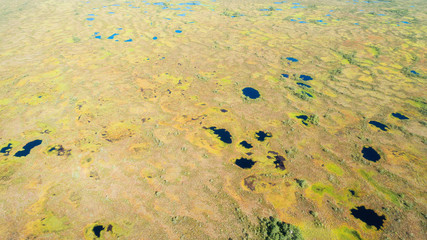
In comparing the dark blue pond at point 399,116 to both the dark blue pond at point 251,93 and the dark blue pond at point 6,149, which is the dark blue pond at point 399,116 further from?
the dark blue pond at point 6,149

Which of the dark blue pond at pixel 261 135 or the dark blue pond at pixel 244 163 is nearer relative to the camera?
the dark blue pond at pixel 244 163

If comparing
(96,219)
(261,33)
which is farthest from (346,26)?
(96,219)

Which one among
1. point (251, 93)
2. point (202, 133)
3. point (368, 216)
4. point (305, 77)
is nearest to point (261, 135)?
point (202, 133)

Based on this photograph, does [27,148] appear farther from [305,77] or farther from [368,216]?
[305,77]

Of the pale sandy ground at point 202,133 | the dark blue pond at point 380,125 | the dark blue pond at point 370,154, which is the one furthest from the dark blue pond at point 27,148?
the dark blue pond at point 380,125

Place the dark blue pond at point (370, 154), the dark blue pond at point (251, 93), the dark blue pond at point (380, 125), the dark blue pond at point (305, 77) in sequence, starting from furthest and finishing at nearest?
the dark blue pond at point (305, 77)
the dark blue pond at point (251, 93)
the dark blue pond at point (380, 125)
the dark blue pond at point (370, 154)

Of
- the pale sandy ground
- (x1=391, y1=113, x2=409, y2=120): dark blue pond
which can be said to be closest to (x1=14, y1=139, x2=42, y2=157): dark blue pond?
the pale sandy ground

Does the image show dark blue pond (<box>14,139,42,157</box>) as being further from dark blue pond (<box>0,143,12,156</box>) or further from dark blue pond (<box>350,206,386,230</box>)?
dark blue pond (<box>350,206,386,230</box>)

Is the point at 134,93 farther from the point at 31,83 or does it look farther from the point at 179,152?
the point at 31,83
